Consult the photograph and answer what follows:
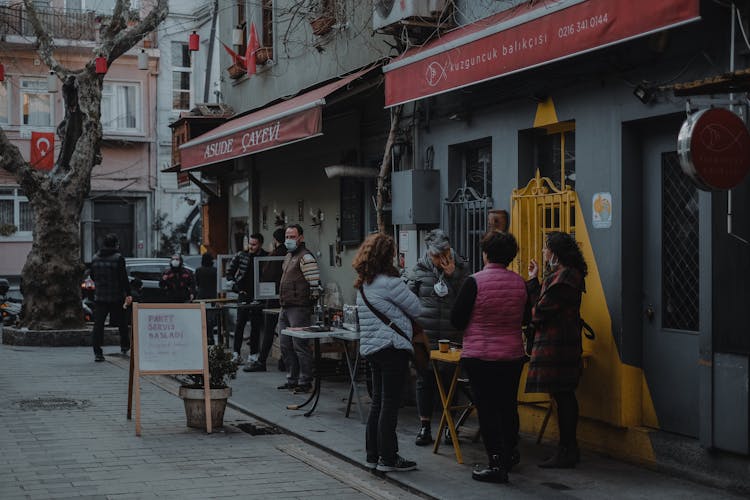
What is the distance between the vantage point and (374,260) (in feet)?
27.0

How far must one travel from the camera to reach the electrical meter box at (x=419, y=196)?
11.8 m

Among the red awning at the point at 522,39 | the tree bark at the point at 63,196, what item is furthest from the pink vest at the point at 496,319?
the tree bark at the point at 63,196

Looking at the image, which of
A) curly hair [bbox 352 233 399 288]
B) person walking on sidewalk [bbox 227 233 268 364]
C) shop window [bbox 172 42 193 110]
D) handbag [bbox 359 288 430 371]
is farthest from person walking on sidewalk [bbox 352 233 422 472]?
shop window [bbox 172 42 193 110]

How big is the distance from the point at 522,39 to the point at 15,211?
29.2 m

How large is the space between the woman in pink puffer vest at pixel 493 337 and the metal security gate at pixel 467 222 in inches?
114

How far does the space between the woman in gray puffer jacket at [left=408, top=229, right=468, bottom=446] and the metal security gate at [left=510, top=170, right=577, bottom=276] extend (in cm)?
83

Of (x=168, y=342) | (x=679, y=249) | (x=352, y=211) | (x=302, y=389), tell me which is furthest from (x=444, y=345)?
(x=352, y=211)

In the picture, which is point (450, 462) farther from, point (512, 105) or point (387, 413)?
point (512, 105)

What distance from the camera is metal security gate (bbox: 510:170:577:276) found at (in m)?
9.46

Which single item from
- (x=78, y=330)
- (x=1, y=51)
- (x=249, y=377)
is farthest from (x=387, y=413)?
(x=1, y=51)

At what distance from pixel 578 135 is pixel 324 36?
6.81 m

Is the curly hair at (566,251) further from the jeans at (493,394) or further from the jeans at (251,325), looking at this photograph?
the jeans at (251,325)

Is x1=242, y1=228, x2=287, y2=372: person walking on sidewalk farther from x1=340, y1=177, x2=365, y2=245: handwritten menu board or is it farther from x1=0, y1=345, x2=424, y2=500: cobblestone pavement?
x1=0, y1=345, x2=424, y2=500: cobblestone pavement

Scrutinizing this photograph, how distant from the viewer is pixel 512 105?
34.2 ft
